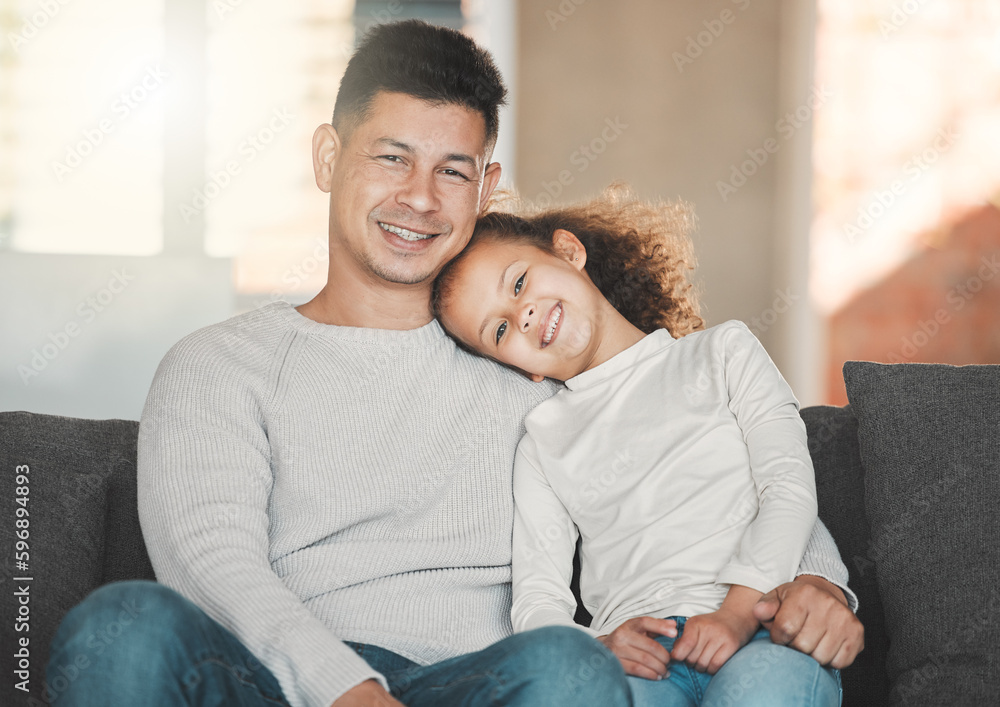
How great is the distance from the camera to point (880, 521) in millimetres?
1295

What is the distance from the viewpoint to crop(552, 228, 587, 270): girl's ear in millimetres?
1482

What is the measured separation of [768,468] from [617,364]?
0.29 meters

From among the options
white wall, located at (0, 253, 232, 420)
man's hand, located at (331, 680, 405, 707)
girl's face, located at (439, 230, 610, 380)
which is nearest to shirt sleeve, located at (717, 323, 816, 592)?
girl's face, located at (439, 230, 610, 380)

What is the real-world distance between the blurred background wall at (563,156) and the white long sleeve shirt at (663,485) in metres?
2.02

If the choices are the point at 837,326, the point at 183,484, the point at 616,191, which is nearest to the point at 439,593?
the point at 183,484

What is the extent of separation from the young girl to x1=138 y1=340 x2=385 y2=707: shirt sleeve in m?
0.35

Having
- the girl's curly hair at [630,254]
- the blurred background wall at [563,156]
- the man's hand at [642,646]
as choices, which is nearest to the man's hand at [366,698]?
the man's hand at [642,646]

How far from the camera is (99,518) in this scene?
1.38 meters

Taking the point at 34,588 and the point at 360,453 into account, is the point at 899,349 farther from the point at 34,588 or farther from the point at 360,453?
the point at 34,588

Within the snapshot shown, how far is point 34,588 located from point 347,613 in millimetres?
492

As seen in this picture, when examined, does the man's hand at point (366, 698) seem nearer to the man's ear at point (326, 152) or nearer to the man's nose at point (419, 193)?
the man's nose at point (419, 193)

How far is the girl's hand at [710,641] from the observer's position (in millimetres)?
1032

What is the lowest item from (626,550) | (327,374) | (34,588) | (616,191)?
(34,588)

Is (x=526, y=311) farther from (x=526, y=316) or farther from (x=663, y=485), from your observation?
(x=663, y=485)
